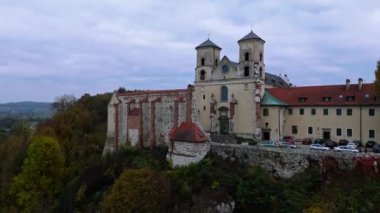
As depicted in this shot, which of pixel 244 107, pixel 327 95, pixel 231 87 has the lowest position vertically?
pixel 244 107

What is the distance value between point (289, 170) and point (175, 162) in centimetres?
1073

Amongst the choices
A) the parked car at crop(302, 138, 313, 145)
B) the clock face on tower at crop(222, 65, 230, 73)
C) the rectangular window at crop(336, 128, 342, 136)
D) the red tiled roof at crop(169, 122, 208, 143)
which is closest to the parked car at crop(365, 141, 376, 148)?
the rectangular window at crop(336, 128, 342, 136)

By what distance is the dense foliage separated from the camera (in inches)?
941

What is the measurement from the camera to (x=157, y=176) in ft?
92.7

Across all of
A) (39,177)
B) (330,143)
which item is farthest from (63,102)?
(330,143)

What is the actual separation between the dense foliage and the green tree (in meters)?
0.10

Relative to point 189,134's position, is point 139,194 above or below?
below

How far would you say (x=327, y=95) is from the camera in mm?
40750

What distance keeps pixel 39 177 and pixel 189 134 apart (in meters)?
18.7

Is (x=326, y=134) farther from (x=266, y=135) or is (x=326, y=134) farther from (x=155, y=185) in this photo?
(x=155, y=185)

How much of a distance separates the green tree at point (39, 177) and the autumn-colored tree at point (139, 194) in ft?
43.2

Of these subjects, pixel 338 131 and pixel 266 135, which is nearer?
pixel 338 131

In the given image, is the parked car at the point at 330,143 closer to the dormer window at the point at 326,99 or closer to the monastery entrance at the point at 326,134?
the monastery entrance at the point at 326,134

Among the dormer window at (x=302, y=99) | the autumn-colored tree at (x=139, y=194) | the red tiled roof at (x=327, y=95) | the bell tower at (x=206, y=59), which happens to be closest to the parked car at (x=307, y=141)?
the red tiled roof at (x=327, y=95)
